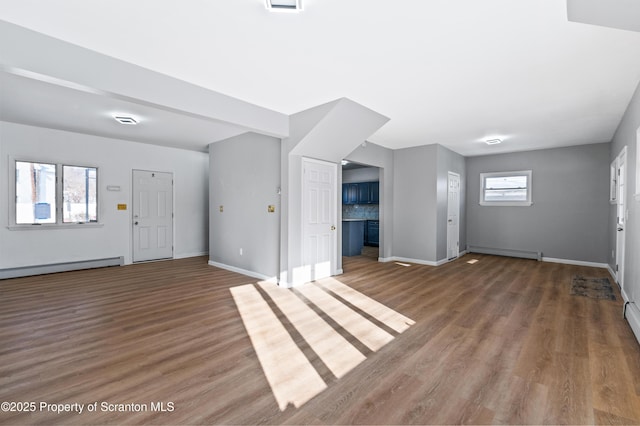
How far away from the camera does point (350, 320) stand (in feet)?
11.2

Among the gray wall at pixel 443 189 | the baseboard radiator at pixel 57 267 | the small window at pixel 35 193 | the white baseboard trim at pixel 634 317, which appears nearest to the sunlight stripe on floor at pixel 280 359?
the white baseboard trim at pixel 634 317

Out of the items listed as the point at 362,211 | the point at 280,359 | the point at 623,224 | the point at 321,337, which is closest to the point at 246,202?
the point at 321,337

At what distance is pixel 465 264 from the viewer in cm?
668

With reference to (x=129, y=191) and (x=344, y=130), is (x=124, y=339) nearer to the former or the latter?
(x=344, y=130)

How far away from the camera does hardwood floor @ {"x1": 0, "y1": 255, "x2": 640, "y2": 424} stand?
1.90 meters

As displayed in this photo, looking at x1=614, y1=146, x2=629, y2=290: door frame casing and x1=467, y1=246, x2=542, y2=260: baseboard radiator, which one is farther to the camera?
x1=467, y1=246, x2=542, y2=260: baseboard radiator

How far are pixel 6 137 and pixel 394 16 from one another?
265 inches

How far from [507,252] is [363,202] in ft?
13.8

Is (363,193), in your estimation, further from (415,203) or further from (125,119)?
(125,119)

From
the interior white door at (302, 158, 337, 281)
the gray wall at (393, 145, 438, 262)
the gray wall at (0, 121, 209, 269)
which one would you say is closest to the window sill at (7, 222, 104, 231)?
the gray wall at (0, 121, 209, 269)

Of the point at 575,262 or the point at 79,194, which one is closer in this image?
the point at 79,194

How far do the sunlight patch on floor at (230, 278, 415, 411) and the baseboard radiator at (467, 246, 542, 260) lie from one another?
4.96 metres

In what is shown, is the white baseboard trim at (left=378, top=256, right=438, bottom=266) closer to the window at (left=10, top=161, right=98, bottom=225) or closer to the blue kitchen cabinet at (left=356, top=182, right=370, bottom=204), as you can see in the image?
the blue kitchen cabinet at (left=356, top=182, right=370, bottom=204)

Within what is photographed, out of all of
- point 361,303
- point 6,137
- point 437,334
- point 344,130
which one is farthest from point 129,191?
point 437,334
